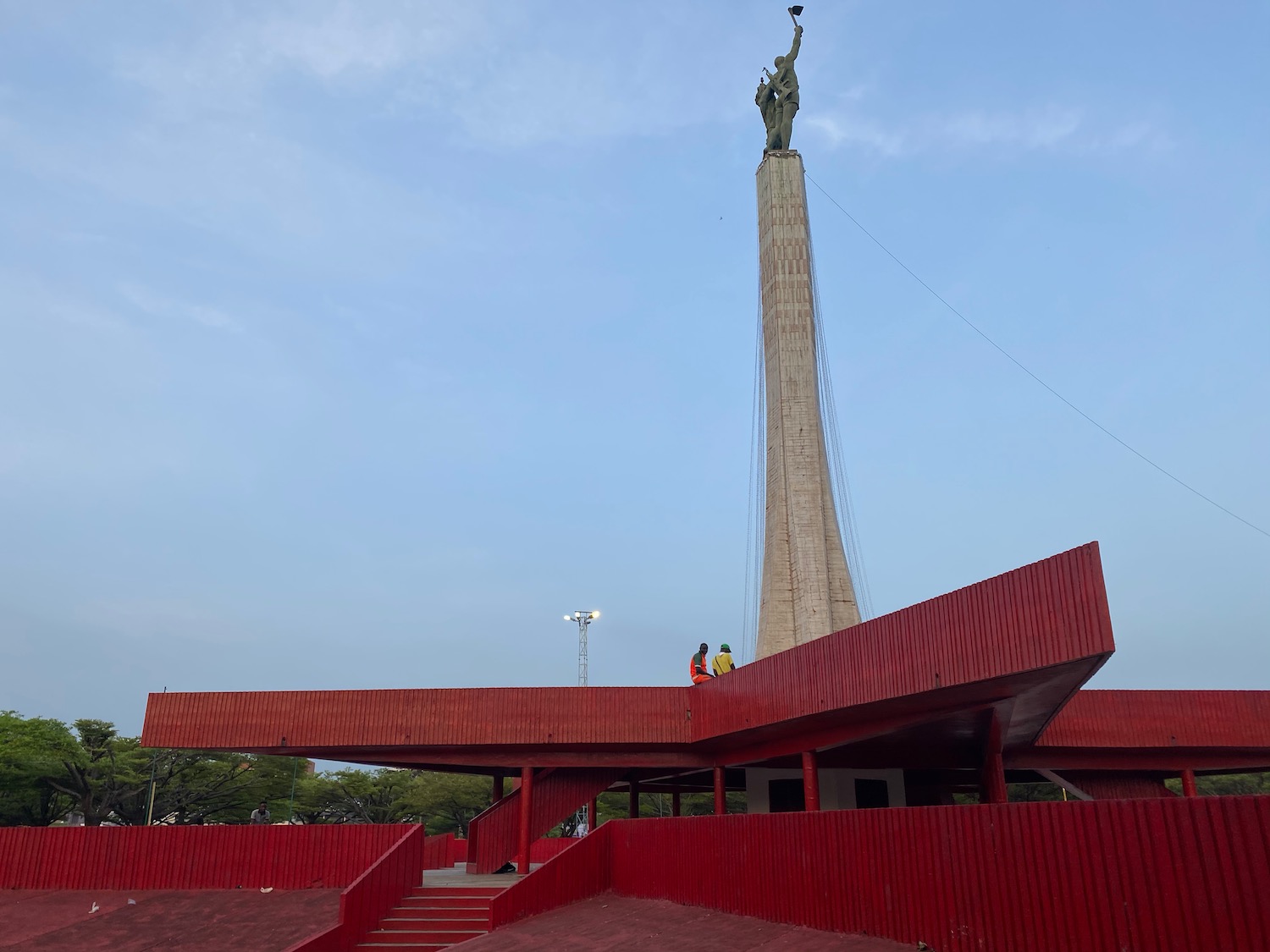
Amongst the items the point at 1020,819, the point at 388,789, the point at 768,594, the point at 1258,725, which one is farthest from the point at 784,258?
the point at 388,789

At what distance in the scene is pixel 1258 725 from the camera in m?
21.1

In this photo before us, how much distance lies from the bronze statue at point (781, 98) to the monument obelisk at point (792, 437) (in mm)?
49

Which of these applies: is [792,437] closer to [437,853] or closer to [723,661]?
[723,661]

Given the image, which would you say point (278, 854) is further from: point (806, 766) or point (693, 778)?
point (693, 778)

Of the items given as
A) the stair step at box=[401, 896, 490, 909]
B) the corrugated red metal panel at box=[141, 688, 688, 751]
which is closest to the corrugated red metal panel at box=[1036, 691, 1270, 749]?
the corrugated red metal panel at box=[141, 688, 688, 751]

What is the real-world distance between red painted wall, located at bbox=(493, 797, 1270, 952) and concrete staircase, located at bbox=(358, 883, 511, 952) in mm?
5650

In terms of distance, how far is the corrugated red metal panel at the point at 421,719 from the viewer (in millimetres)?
21797

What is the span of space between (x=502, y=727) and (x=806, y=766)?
6.87 metres

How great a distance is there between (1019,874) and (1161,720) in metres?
14.4

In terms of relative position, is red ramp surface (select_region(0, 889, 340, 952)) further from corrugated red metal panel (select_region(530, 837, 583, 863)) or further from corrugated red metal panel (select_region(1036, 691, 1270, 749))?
corrugated red metal panel (select_region(530, 837, 583, 863))

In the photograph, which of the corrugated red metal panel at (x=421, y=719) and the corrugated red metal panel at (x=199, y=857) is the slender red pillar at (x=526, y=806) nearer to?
the corrugated red metal panel at (x=421, y=719)

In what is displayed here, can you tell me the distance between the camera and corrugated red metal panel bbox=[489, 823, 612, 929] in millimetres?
16578

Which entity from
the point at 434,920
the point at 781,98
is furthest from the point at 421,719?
the point at 781,98

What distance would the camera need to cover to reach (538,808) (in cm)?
2377
